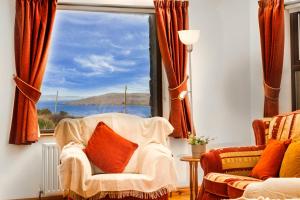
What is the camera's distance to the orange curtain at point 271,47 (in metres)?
5.41

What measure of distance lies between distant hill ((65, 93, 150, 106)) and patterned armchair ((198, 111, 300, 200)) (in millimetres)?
1832

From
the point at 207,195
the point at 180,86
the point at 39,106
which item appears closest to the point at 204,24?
the point at 180,86

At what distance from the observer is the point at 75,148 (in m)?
4.30

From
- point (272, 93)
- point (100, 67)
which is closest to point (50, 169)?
point (100, 67)

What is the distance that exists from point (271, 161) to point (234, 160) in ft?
1.10

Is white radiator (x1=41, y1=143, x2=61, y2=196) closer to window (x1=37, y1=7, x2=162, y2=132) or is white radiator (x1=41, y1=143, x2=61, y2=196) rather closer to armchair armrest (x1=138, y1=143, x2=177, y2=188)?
window (x1=37, y1=7, x2=162, y2=132)

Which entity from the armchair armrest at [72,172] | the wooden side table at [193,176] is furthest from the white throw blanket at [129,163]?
the wooden side table at [193,176]

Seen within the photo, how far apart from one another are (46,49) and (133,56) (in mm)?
1132

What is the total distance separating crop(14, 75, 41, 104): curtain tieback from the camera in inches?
193

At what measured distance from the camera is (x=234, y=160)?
4.02 metres

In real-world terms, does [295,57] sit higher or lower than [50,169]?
higher

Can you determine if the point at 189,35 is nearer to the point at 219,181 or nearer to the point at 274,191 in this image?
the point at 219,181

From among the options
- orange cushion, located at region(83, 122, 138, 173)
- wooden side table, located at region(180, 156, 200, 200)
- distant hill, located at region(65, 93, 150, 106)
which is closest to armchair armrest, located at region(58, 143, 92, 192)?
orange cushion, located at region(83, 122, 138, 173)

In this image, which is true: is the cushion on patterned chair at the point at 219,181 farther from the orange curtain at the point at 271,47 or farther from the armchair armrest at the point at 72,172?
the orange curtain at the point at 271,47
